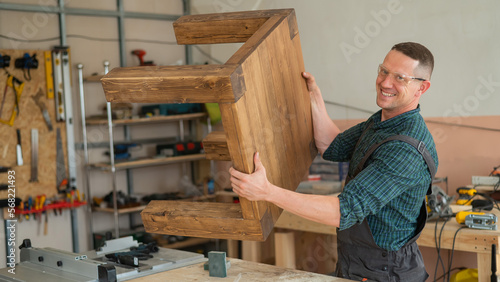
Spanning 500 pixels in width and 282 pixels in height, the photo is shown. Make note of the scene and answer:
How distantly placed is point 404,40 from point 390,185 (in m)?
2.70

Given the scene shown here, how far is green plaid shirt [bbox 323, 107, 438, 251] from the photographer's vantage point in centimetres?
191

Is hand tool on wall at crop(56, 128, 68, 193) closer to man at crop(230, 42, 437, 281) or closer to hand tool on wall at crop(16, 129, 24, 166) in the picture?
hand tool on wall at crop(16, 129, 24, 166)

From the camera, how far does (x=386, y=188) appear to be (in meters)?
1.92

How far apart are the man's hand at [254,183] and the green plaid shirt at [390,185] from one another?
0.93 feet

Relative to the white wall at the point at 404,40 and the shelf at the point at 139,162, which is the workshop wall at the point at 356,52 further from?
the shelf at the point at 139,162

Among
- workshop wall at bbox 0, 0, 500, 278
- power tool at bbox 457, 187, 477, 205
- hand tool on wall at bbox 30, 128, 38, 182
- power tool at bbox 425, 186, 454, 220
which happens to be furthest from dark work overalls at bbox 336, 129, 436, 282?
hand tool on wall at bbox 30, 128, 38, 182

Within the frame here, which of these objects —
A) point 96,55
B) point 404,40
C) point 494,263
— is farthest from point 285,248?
point 96,55

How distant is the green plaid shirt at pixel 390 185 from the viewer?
191cm

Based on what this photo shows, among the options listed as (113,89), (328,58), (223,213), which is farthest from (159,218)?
(328,58)

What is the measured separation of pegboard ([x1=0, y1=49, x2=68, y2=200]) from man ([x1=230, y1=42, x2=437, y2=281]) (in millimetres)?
3302

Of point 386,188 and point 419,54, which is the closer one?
point 386,188

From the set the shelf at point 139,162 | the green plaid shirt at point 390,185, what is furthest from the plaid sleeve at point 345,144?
the shelf at point 139,162

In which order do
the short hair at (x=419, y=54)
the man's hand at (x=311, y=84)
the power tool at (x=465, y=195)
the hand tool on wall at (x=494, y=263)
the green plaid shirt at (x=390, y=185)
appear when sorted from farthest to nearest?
the power tool at (x=465, y=195)
the hand tool on wall at (x=494, y=263)
the man's hand at (x=311, y=84)
the short hair at (x=419, y=54)
the green plaid shirt at (x=390, y=185)

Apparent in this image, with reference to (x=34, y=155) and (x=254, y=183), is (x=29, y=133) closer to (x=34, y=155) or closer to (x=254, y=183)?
(x=34, y=155)
